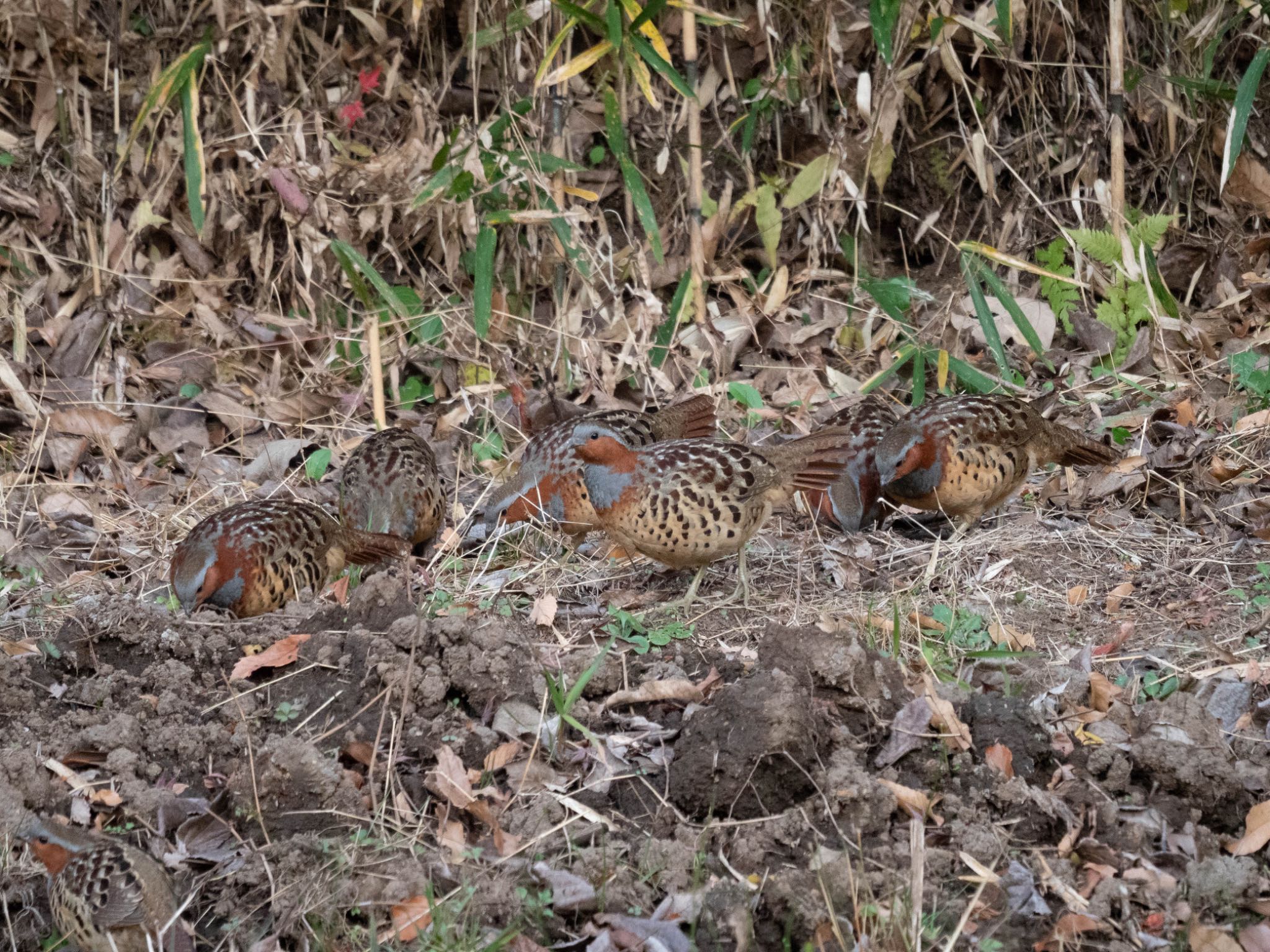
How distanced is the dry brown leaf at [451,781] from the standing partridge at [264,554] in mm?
1348

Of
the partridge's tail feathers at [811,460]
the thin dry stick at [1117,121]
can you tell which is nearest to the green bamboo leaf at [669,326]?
the partridge's tail feathers at [811,460]

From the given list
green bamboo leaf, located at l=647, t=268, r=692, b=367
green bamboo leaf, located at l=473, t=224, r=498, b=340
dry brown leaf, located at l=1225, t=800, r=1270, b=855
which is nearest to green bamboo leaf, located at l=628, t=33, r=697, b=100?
green bamboo leaf, located at l=647, t=268, r=692, b=367

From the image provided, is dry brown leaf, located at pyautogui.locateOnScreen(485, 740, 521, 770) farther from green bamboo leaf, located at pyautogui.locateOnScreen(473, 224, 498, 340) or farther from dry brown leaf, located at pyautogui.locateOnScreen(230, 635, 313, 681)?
green bamboo leaf, located at pyautogui.locateOnScreen(473, 224, 498, 340)

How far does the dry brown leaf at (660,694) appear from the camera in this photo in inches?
146


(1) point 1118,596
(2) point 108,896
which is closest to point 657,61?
(1) point 1118,596

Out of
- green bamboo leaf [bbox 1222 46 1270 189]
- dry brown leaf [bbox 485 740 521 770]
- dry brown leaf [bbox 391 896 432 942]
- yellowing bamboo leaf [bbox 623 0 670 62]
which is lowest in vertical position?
dry brown leaf [bbox 485 740 521 770]

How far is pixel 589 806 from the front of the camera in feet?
10.9

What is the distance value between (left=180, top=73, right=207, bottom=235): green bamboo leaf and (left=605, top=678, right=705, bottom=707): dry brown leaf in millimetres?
3553

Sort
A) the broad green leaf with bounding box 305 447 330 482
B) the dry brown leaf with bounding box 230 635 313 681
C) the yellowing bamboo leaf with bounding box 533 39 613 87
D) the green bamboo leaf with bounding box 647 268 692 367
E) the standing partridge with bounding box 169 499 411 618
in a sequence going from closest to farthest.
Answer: the dry brown leaf with bounding box 230 635 313 681 → the standing partridge with bounding box 169 499 411 618 → the yellowing bamboo leaf with bounding box 533 39 613 87 → the broad green leaf with bounding box 305 447 330 482 → the green bamboo leaf with bounding box 647 268 692 367

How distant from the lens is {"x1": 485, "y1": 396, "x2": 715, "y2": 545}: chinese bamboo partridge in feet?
16.6

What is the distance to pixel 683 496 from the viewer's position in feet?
14.9

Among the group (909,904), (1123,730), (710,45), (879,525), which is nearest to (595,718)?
(909,904)

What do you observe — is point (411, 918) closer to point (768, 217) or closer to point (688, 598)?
point (688, 598)

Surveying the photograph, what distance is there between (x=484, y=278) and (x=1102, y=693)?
3.38 m
